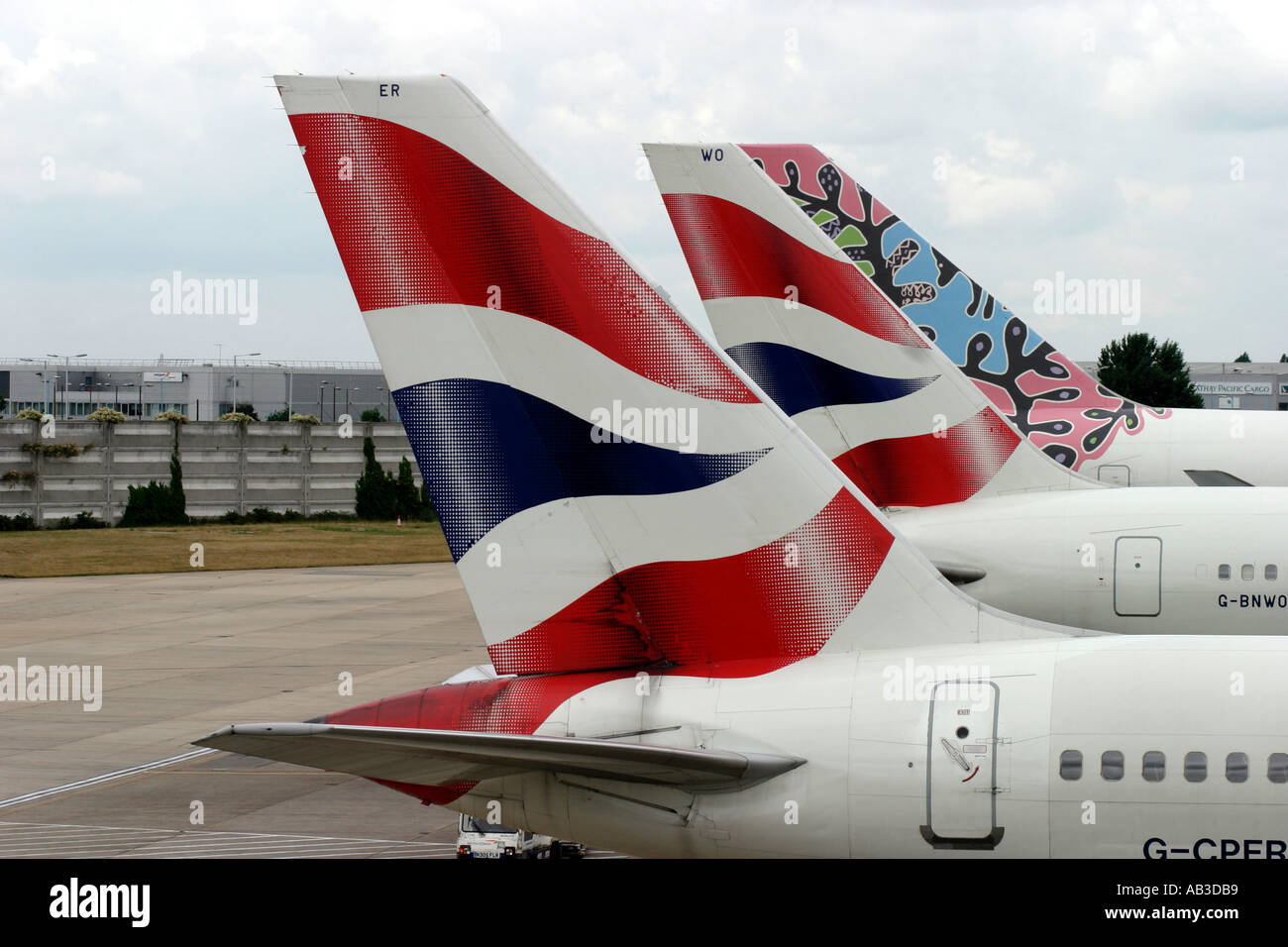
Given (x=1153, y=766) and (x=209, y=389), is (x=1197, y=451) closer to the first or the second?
(x=1153, y=766)

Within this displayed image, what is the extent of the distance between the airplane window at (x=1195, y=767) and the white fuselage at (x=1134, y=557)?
8101mm

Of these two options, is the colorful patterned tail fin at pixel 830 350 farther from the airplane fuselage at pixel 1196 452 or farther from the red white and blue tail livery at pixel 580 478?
the red white and blue tail livery at pixel 580 478

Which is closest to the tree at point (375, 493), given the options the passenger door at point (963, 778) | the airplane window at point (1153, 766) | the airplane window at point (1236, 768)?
the passenger door at point (963, 778)

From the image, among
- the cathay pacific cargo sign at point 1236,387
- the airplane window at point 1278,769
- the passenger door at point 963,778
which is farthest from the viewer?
the cathay pacific cargo sign at point 1236,387

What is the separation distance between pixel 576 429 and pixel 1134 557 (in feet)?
30.4

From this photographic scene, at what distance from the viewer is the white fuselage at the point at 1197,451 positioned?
2095 centimetres

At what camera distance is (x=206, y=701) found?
1145 inches

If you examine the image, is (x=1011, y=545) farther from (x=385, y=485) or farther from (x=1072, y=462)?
(x=385, y=485)

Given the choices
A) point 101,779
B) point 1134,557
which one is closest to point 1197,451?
point 1134,557

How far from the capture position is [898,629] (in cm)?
949

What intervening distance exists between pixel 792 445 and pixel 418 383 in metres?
2.76

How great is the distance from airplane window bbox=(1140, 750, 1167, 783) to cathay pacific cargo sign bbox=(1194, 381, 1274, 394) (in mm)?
124754

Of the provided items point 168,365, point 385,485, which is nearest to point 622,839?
point 385,485

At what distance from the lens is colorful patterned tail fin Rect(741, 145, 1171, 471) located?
23031 mm
